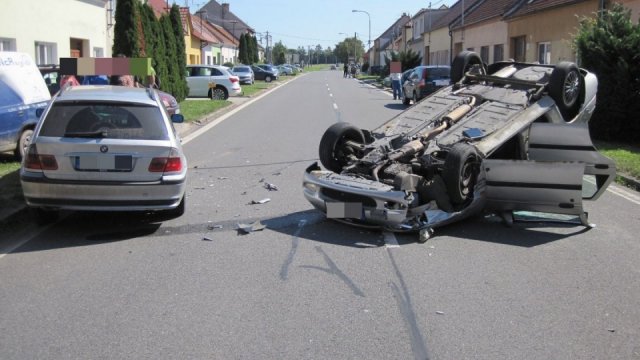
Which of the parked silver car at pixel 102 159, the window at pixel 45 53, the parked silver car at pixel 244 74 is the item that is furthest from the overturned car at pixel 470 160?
the parked silver car at pixel 244 74

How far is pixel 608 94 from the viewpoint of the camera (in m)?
13.7

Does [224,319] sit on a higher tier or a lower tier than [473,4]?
lower

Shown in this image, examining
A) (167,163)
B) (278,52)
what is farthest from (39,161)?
(278,52)

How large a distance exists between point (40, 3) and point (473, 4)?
1236 inches

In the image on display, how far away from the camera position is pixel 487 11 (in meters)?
37.2

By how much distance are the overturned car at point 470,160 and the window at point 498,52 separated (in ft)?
84.2

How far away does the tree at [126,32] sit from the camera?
21.7 meters

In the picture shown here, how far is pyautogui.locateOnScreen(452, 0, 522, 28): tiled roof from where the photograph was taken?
109ft

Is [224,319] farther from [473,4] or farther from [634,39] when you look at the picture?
[473,4]

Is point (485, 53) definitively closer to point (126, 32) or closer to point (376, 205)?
point (126, 32)

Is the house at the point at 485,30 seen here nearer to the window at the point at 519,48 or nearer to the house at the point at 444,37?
the window at the point at 519,48

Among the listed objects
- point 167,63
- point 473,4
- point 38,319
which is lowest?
point 38,319

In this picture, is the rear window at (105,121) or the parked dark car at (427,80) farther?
the parked dark car at (427,80)

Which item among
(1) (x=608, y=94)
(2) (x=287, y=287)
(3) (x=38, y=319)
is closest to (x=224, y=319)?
(2) (x=287, y=287)
